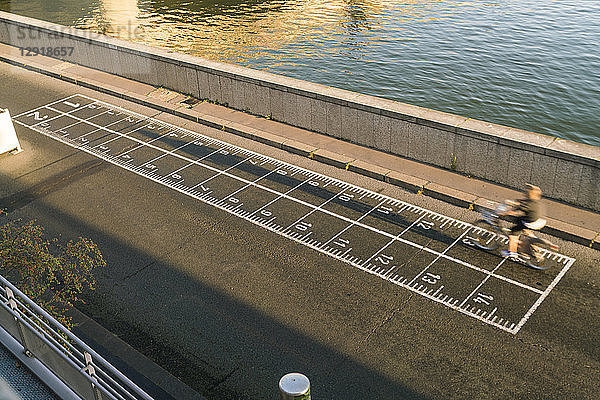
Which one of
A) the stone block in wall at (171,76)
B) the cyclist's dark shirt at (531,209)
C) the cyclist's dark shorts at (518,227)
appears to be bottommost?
the cyclist's dark shorts at (518,227)

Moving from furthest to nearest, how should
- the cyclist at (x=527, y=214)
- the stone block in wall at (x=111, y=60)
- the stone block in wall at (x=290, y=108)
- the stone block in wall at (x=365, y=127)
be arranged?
the stone block in wall at (x=111, y=60), the stone block in wall at (x=290, y=108), the stone block in wall at (x=365, y=127), the cyclist at (x=527, y=214)

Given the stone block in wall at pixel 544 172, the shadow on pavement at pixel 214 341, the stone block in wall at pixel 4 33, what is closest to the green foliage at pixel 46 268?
the shadow on pavement at pixel 214 341

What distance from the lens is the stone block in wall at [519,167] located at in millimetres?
14297

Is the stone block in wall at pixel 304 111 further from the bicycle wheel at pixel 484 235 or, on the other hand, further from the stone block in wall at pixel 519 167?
the bicycle wheel at pixel 484 235

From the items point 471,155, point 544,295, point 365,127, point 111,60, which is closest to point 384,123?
point 365,127

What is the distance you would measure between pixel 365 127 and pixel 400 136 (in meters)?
1.11

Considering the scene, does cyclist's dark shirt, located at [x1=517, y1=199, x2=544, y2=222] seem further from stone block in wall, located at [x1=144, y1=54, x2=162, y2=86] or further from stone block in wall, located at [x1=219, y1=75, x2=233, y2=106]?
stone block in wall, located at [x1=144, y1=54, x2=162, y2=86]

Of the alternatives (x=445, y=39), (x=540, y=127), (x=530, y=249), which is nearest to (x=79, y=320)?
(x=530, y=249)

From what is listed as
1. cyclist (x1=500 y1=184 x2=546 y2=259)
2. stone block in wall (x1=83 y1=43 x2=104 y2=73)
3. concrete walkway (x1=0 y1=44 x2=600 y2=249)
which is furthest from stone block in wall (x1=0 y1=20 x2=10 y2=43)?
cyclist (x1=500 y1=184 x2=546 y2=259)

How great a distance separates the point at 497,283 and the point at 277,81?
9.55 m

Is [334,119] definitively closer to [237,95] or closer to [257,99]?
[257,99]

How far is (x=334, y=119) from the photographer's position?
17.8 m

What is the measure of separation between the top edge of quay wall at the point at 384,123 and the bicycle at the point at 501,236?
1.61m

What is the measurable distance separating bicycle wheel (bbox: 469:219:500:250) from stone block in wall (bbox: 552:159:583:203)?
1.90 metres
